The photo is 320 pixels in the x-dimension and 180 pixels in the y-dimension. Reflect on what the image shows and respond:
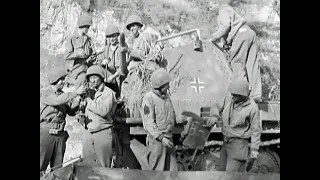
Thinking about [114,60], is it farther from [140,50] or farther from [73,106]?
[73,106]

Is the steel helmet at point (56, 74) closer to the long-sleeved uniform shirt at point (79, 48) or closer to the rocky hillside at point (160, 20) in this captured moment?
the rocky hillside at point (160, 20)

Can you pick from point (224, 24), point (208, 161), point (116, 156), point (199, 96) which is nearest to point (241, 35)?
point (224, 24)

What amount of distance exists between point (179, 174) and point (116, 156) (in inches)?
31.1

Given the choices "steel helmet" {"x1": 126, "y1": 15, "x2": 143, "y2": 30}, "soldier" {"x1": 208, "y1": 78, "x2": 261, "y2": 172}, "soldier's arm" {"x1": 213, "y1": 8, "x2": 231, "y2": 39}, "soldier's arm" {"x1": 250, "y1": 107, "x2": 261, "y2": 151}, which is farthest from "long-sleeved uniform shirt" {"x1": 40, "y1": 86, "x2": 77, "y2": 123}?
"soldier's arm" {"x1": 250, "y1": 107, "x2": 261, "y2": 151}

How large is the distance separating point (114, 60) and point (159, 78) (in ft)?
2.02

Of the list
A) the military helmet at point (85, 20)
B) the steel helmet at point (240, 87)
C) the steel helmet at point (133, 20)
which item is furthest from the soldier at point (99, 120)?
the steel helmet at point (240, 87)

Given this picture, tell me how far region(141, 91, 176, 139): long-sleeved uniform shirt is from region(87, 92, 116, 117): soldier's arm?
0.39m

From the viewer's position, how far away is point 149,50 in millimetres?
6758

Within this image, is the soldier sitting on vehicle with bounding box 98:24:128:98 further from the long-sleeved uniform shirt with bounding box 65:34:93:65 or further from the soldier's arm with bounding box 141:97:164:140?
the soldier's arm with bounding box 141:97:164:140

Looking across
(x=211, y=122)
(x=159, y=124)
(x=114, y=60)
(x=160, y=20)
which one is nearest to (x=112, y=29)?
(x=114, y=60)

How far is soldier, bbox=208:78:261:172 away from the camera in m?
6.66

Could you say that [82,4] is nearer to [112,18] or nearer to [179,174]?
[112,18]

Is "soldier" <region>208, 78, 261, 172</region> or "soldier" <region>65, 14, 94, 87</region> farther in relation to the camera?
"soldier" <region>65, 14, 94, 87</region>

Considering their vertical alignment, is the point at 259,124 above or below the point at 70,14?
below
